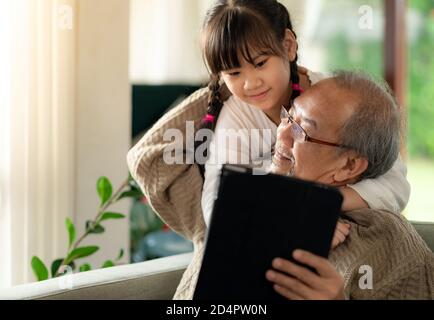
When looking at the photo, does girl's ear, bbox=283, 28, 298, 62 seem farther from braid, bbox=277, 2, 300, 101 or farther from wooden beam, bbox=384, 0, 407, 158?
wooden beam, bbox=384, 0, 407, 158

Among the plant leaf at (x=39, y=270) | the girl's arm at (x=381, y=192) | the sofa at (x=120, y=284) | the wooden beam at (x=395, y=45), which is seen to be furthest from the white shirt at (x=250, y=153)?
the wooden beam at (x=395, y=45)

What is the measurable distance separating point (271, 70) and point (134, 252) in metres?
1.96

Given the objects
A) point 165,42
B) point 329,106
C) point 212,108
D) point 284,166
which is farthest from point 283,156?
point 165,42

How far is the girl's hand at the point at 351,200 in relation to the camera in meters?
1.65

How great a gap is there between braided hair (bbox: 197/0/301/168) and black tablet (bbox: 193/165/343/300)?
527mm

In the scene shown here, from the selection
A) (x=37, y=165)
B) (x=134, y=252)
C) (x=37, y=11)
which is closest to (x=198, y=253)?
(x=37, y=165)

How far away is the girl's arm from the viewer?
1662mm

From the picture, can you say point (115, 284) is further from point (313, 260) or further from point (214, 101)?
point (313, 260)

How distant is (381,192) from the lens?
1689 millimetres

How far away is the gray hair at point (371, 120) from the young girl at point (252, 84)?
0.27ft

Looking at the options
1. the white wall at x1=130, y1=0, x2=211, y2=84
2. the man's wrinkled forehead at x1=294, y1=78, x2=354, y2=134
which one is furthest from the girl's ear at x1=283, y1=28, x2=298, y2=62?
the white wall at x1=130, y1=0, x2=211, y2=84

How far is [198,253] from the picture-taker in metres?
1.87

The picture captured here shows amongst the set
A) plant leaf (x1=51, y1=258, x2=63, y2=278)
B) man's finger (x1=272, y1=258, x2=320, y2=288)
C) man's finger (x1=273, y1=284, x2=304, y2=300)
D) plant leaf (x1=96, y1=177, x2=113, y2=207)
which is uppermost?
man's finger (x1=272, y1=258, x2=320, y2=288)
